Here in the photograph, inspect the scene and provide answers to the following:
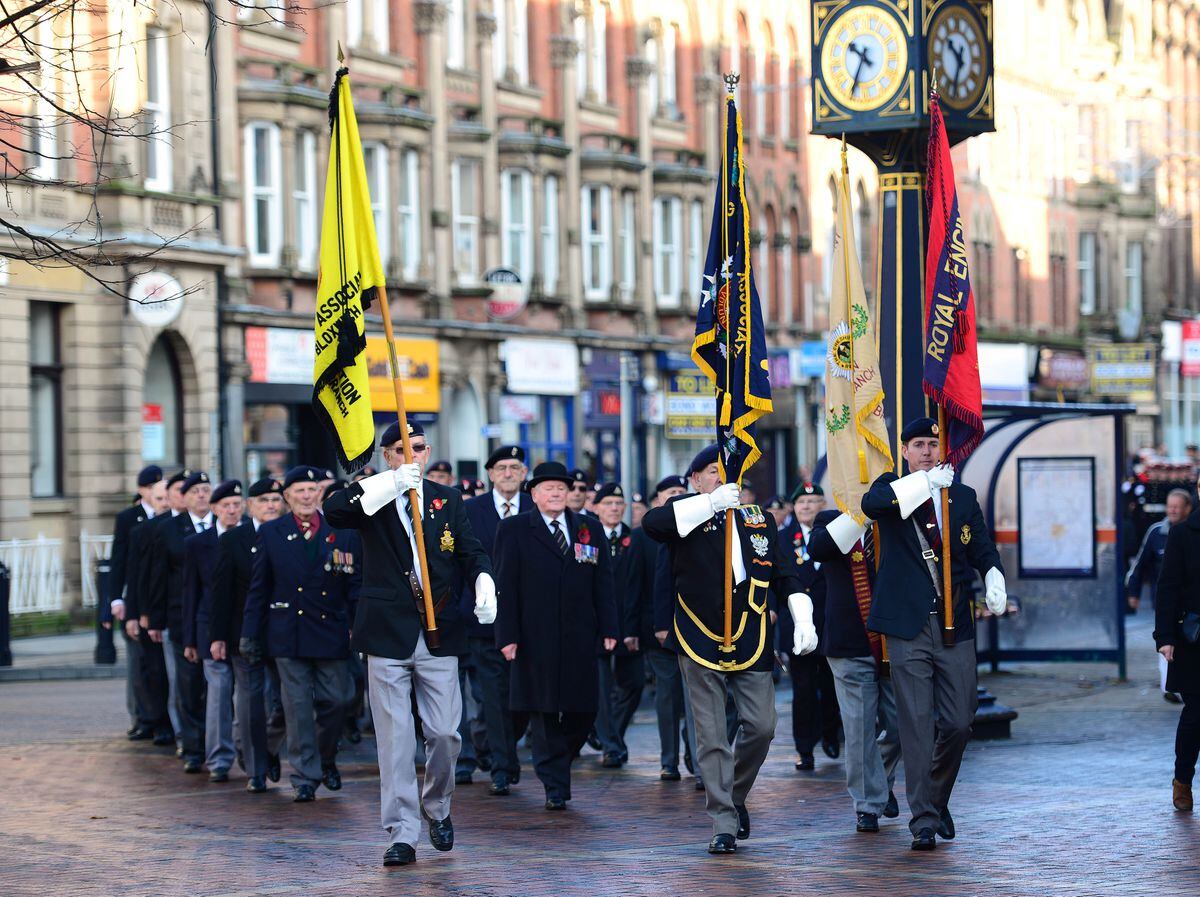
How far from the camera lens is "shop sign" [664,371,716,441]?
34.5 m

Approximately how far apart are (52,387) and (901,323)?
17.4 meters

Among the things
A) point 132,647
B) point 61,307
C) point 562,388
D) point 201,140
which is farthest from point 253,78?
point 132,647

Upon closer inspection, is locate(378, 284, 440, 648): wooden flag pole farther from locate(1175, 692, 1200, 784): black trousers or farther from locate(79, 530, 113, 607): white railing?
locate(79, 530, 113, 607): white railing

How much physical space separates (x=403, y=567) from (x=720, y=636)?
163cm

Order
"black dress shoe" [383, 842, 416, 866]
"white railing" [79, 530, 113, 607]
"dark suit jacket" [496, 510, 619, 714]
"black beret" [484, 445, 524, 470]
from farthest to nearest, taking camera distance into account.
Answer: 1. "white railing" [79, 530, 113, 607]
2. "black beret" [484, 445, 524, 470]
3. "dark suit jacket" [496, 510, 619, 714]
4. "black dress shoe" [383, 842, 416, 866]

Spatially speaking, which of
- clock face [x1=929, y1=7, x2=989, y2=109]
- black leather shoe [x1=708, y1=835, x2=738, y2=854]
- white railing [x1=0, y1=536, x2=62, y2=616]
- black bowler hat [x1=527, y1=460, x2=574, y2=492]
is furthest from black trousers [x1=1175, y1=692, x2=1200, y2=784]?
white railing [x1=0, y1=536, x2=62, y2=616]

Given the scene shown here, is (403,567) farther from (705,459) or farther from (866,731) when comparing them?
(866,731)

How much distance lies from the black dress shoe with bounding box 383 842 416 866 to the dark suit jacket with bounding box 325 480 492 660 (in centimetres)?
94

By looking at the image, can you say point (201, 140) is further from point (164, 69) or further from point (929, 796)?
point (929, 796)

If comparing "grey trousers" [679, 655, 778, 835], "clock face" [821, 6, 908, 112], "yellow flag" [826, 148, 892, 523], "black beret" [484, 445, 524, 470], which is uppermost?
"clock face" [821, 6, 908, 112]

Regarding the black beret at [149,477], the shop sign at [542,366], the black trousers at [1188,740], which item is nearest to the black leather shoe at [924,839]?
the black trousers at [1188,740]

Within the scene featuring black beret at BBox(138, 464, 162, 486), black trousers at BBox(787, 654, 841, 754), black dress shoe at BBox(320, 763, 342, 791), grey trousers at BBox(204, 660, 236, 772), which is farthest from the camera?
black beret at BBox(138, 464, 162, 486)

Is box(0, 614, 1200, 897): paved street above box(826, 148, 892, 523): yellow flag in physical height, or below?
below

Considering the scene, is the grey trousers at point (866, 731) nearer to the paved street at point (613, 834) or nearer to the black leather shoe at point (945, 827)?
the paved street at point (613, 834)
